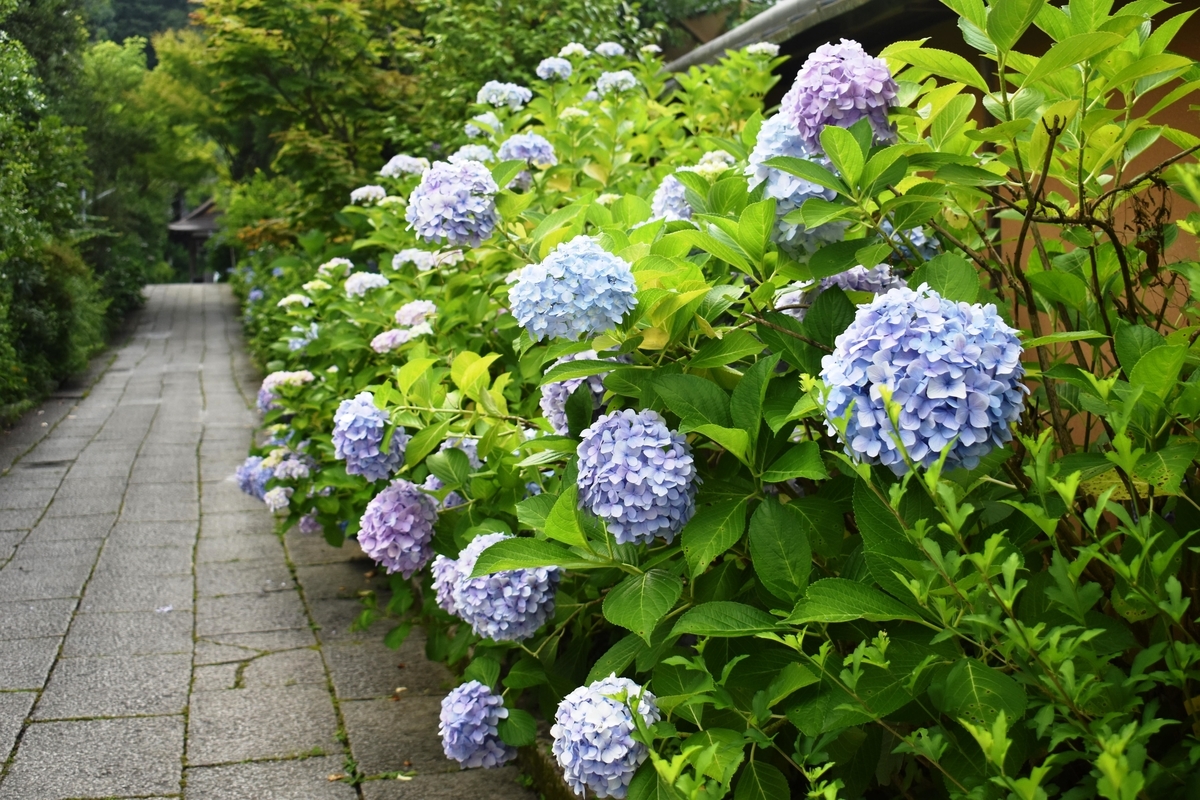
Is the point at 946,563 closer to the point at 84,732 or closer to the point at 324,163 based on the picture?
the point at 84,732

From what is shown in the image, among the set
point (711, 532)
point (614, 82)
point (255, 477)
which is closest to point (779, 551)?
point (711, 532)

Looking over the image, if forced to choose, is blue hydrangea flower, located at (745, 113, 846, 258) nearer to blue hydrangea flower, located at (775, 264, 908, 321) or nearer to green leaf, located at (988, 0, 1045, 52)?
blue hydrangea flower, located at (775, 264, 908, 321)

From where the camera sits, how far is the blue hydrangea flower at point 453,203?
85.5 inches

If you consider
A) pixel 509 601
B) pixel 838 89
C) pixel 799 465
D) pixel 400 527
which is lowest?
pixel 400 527

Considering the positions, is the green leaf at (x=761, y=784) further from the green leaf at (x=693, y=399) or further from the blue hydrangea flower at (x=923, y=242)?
the blue hydrangea flower at (x=923, y=242)

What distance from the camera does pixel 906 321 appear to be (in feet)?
3.89

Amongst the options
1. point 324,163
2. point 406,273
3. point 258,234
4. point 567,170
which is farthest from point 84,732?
point 258,234

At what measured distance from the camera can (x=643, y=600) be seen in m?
1.56

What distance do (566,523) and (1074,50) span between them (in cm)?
100

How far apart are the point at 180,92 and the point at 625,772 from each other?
3341 cm

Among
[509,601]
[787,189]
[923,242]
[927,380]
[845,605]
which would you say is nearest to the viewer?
[927,380]

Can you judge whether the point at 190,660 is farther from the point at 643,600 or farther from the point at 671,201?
the point at 643,600

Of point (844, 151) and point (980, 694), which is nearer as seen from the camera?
point (980, 694)

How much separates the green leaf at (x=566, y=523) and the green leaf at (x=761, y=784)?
42 centimetres
